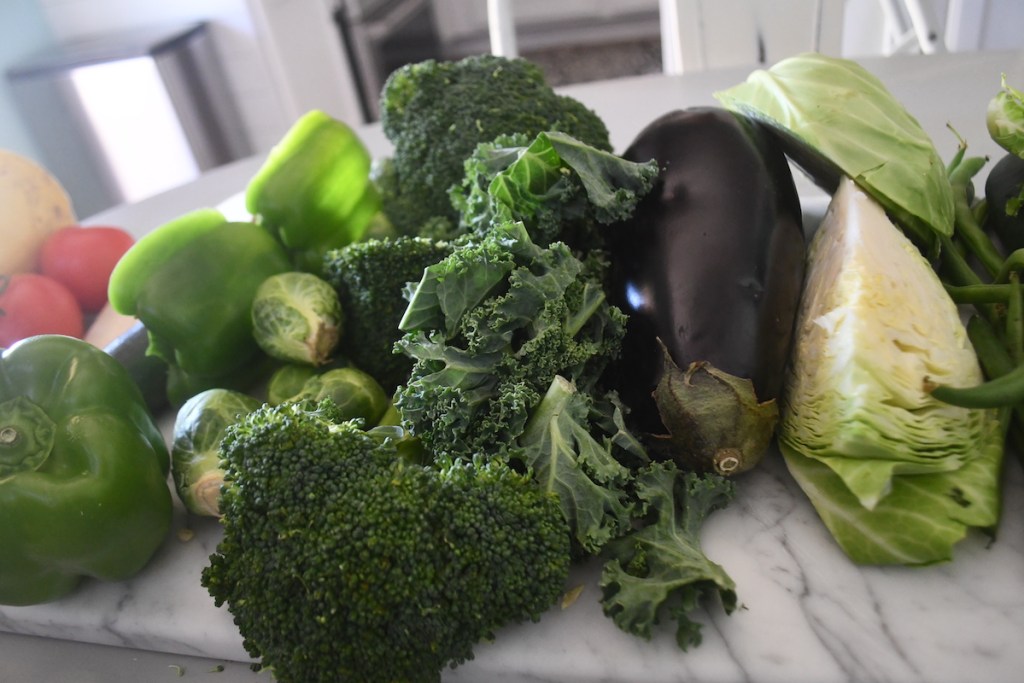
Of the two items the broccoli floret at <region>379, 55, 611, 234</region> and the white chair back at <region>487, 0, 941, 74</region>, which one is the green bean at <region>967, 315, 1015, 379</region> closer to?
the broccoli floret at <region>379, 55, 611, 234</region>

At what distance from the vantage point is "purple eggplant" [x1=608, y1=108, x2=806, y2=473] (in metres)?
0.76

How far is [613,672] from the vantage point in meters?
0.67

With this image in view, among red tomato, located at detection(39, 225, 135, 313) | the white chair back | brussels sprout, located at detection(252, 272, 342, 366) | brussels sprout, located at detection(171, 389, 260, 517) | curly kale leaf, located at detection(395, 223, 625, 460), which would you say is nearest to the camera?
curly kale leaf, located at detection(395, 223, 625, 460)

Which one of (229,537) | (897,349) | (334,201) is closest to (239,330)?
(334,201)

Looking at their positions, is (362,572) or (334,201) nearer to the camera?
(362,572)

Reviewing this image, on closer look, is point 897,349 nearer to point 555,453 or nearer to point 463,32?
point 555,453

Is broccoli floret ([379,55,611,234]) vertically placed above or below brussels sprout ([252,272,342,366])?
above

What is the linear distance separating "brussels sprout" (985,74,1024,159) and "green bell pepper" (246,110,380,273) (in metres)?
0.93

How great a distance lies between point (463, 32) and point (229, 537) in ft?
12.7

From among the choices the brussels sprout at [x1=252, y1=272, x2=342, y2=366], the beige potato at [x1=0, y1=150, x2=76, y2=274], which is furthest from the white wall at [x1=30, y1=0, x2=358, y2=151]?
the brussels sprout at [x1=252, y1=272, x2=342, y2=366]

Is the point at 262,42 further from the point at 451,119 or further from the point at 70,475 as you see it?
the point at 70,475

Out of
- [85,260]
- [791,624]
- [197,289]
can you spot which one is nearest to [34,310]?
[85,260]

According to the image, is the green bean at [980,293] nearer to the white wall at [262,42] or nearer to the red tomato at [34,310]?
the red tomato at [34,310]

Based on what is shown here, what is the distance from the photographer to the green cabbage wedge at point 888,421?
0.69 meters
